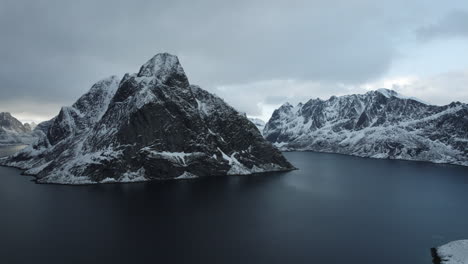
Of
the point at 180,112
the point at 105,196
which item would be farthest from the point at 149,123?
the point at 105,196

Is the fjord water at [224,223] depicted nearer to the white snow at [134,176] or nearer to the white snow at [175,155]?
the white snow at [134,176]

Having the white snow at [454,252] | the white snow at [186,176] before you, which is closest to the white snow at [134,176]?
the white snow at [186,176]

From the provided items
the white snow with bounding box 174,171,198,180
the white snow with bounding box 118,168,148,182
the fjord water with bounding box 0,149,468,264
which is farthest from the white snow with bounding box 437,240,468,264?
the white snow with bounding box 118,168,148,182

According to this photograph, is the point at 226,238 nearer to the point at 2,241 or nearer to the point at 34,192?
the point at 2,241

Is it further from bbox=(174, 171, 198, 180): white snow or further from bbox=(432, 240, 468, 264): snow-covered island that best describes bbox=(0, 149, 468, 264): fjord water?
bbox=(174, 171, 198, 180): white snow

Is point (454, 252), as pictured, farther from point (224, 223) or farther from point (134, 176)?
point (134, 176)

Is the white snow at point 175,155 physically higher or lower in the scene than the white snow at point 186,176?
higher

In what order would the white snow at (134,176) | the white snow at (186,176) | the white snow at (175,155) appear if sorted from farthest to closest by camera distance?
the white snow at (175,155) → the white snow at (186,176) → the white snow at (134,176)
